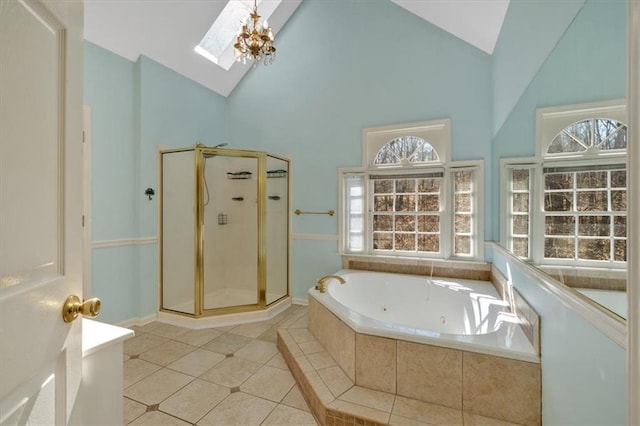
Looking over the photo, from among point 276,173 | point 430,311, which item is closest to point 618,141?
point 430,311

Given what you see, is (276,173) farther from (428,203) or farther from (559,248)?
(559,248)

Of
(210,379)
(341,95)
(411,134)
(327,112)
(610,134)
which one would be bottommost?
(210,379)

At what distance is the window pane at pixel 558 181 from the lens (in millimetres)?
1138

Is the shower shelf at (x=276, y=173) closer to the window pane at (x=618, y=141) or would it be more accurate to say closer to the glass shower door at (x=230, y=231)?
the glass shower door at (x=230, y=231)

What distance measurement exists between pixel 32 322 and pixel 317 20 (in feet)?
12.7

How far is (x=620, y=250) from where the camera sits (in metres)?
0.77

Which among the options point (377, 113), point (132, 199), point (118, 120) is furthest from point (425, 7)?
point (132, 199)

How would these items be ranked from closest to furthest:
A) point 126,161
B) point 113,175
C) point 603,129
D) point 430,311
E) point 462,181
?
point 603,129 < point 430,311 < point 113,175 < point 126,161 < point 462,181

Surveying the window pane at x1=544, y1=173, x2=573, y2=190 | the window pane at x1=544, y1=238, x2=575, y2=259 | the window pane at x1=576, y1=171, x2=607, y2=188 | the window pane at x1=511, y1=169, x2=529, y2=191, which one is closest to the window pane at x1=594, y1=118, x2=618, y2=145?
Answer: the window pane at x1=576, y1=171, x2=607, y2=188

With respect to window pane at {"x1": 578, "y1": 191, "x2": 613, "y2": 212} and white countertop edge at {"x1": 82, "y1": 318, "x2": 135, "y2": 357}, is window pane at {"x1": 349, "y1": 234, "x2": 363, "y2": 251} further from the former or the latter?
white countertop edge at {"x1": 82, "y1": 318, "x2": 135, "y2": 357}

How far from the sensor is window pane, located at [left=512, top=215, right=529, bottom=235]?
1.67 m

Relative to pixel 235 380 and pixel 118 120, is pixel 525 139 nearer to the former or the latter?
pixel 235 380

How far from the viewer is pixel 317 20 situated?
3434 mm

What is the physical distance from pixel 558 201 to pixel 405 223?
6.42ft
